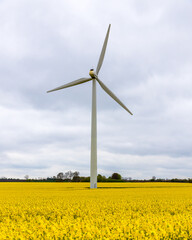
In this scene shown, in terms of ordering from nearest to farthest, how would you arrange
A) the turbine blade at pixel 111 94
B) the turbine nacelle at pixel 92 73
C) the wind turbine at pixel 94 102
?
the wind turbine at pixel 94 102 → the turbine blade at pixel 111 94 → the turbine nacelle at pixel 92 73

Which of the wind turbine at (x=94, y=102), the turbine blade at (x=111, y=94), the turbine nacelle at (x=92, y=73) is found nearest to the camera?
the wind turbine at (x=94, y=102)

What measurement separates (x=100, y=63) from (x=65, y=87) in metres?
8.69

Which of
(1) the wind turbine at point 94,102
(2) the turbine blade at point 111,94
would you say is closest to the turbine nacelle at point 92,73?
(1) the wind turbine at point 94,102

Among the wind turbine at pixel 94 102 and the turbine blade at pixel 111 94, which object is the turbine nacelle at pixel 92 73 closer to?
the wind turbine at pixel 94 102

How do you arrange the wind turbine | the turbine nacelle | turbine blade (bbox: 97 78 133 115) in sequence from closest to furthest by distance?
the wind turbine, turbine blade (bbox: 97 78 133 115), the turbine nacelle

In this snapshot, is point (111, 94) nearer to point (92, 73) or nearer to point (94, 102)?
point (94, 102)

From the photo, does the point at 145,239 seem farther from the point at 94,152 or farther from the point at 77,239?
the point at 94,152

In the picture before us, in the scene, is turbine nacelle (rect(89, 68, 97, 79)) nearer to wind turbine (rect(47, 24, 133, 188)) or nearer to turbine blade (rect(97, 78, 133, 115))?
wind turbine (rect(47, 24, 133, 188))

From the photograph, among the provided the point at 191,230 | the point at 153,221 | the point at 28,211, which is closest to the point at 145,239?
the point at 191,230

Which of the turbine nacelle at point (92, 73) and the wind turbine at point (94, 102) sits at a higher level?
the turbine nacelle at point (92, 73)

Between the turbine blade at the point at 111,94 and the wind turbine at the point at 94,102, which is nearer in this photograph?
the wind turbine at the point at 94,102

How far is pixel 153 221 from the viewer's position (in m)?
13.6

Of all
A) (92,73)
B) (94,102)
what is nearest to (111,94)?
(94,102)

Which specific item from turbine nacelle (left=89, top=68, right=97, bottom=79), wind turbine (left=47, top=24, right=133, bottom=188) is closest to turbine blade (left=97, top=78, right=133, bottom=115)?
wind turbine (left=47, top=24, right=133, bottom=188)
